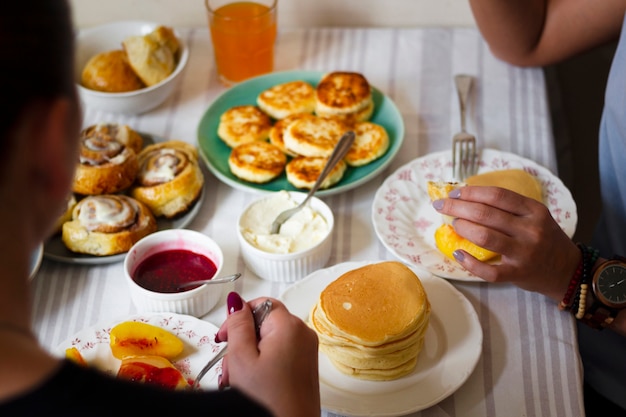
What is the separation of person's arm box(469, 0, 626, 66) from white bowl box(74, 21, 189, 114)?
0.74m

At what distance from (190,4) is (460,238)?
3.73ft

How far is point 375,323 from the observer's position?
40.8 inches

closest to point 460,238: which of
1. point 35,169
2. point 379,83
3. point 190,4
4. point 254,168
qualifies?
point 254,168

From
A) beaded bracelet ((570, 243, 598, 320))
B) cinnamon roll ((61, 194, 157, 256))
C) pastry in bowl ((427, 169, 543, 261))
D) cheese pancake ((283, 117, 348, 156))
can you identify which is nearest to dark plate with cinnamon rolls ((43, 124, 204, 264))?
cinnamon roll ((61, 194, 157, 256))

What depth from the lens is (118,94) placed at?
1596 millimetres

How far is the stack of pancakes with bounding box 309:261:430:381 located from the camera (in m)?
1.02

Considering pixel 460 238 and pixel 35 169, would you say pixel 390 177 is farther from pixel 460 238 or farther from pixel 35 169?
pixel 35 169

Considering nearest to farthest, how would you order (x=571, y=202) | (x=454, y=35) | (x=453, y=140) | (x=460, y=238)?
(x=460, y=238) → (x=571, y=202) → (x=453, y=140) → (x=454, y=35)

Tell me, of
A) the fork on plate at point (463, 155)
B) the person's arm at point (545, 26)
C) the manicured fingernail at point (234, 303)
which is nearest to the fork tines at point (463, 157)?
the fork on plate at point (463, 155)

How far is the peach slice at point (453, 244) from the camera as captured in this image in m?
1.21

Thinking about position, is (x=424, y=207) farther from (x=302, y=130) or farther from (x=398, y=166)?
(x=302, y=130)

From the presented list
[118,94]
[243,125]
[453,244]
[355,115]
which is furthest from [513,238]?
[118,94]

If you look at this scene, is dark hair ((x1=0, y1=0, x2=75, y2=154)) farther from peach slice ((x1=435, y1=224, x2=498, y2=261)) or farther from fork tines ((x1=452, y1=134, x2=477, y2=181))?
fork tines ((x1=452, y1=134, x2=477, y2=181))

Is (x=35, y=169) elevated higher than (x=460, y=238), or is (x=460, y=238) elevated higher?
(x=35, y=169)
